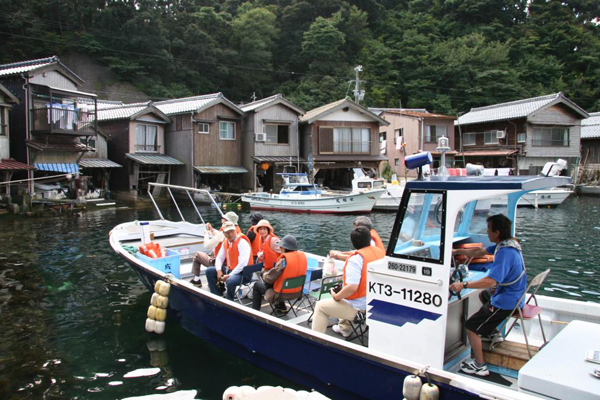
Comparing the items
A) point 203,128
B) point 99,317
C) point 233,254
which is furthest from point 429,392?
point 203,128

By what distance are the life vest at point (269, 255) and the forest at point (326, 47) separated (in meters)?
42.0

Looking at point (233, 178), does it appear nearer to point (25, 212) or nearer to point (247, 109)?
point (247, 109)

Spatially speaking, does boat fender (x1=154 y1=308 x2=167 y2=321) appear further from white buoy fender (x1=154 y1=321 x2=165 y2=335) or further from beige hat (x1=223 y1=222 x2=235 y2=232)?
beige hat (x1=223 y1=222 x2=235 y2=232)

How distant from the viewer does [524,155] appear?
122 feet

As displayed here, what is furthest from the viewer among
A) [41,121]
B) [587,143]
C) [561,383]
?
[587,143]

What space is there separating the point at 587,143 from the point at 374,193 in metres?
27.6

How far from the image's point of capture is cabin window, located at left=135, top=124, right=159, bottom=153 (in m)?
30.4

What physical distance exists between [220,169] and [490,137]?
24.3 metres

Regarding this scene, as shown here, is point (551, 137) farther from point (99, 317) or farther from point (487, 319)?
point (99, 317)

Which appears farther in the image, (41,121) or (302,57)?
(302,57)

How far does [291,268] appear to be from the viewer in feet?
21.1

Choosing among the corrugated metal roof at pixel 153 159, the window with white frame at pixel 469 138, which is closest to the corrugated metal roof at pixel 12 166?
the corrugated metal roof at pixel 153 159

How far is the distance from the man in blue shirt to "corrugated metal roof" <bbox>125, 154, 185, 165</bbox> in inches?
1051

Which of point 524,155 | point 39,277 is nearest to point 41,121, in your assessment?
point 39,277
